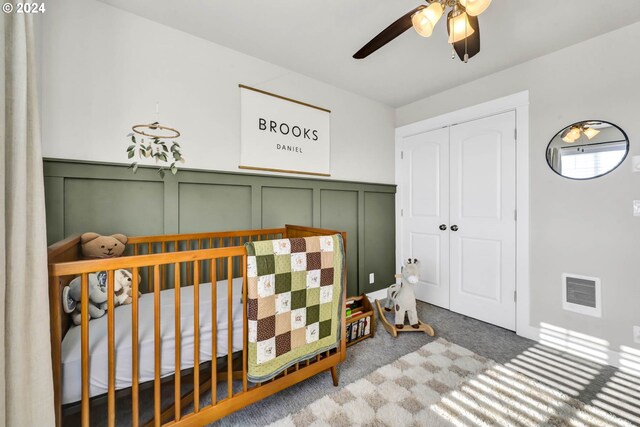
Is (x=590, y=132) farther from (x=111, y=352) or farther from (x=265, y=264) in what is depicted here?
(x=111, y=352)

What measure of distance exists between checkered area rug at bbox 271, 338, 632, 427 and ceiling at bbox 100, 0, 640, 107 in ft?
7.55

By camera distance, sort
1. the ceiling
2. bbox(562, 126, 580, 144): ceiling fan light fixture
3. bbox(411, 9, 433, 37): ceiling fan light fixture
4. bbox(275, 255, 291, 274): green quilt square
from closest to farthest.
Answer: bbox(411, 9, 433, 37): ceiling fan light fixture, bbox(275, 255, 291, 274): green quilt square, the ceiling, bbox(562, 126, 580, 144): ceiling fan light fixture

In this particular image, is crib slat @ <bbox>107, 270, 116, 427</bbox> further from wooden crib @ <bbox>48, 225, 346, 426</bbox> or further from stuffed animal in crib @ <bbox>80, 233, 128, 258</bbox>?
stuffed animal in crib @ <bbox>80, 233, 128, 258</bbox>

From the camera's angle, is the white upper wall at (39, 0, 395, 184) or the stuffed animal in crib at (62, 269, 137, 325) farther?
the white upper wall at (39, 0, 395, 184)

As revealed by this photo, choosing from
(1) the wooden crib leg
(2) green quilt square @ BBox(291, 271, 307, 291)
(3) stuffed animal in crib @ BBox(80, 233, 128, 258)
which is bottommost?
(1) the wooden crib leg

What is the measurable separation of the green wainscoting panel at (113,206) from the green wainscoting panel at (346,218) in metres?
1.44

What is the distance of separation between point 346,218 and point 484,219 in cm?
132

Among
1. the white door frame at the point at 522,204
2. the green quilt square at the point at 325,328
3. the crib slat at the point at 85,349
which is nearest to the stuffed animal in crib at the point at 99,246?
the crib slat at the point at 85,349

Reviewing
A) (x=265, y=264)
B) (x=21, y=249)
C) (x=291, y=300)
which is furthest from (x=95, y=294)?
(x=291, y=300)

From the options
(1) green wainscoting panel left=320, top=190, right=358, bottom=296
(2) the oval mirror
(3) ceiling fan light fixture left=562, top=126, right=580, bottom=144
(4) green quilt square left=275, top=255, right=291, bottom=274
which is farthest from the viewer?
(1) green wainscoting panel left=320, top=190, right=358, bottom=296

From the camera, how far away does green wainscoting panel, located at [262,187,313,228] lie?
93.1 inches

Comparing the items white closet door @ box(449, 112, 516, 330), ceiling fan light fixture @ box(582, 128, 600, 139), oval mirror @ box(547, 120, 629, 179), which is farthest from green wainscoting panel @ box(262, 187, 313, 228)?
ceiling fan light fixture @ box(582, 128, 600, 139)

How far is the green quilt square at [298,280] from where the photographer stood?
54.3 inches

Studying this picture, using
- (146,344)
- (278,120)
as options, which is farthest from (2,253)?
(278,120)
